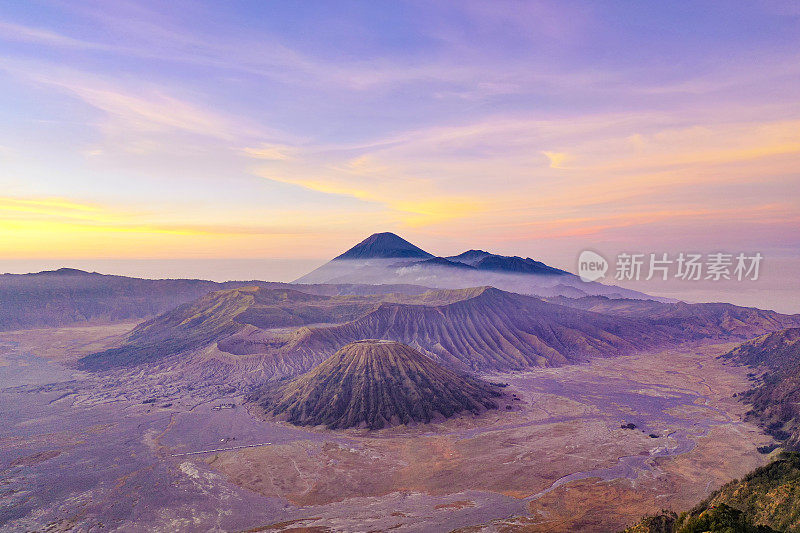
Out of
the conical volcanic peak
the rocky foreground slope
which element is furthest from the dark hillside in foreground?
the conical volcanic peak

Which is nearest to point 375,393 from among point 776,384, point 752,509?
point 752,509

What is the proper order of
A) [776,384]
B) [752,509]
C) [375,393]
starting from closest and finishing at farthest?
[752,509] < [375,393] < [776,384]

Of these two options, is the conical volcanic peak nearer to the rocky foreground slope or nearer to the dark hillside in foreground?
the dark hillside in foreground

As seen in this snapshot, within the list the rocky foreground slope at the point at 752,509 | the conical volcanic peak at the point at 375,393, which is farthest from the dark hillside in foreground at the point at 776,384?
the conical volcanic peak at the point at 375,393

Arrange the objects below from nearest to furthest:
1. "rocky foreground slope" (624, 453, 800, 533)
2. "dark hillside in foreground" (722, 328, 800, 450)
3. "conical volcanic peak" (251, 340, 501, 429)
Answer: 1. "rocky foreground slope" (624, 453, 800, 533)
2. "dark hillside in foreground" (722, 328, 800, 450)
3. "conical volcanic peak" (251, 340, 501, 429)

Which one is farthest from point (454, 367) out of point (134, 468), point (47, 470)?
point (47, 470)

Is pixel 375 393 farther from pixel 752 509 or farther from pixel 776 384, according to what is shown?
pixel 776 384

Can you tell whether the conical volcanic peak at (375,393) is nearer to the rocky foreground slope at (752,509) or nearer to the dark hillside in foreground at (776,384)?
the dark hillside in foreground at (776,384)

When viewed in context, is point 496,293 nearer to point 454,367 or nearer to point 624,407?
point 454,367

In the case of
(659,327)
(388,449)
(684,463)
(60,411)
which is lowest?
(60,411)
